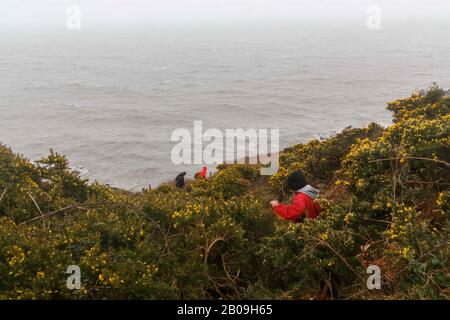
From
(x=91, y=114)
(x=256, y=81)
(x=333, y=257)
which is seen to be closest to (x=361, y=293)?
(x=333, y=257)

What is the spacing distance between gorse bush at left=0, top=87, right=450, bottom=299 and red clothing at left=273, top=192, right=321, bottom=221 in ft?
0.65

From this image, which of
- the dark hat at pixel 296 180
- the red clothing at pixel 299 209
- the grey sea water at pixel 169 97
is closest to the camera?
the red clothing at pixel 299 209

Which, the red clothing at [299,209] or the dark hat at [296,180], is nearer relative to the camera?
the red clothing at [299,209]

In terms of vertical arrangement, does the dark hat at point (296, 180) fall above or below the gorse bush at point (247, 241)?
above

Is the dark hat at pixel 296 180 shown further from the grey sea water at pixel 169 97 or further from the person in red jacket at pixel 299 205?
the grey sea water at pixel 169 97

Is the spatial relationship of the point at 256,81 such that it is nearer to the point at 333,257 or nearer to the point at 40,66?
the point at 40,66

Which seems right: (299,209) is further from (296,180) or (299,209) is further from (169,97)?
(169,97)

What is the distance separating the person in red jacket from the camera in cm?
661

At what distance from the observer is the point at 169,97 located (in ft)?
168

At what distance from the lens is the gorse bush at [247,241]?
4344 millimetres

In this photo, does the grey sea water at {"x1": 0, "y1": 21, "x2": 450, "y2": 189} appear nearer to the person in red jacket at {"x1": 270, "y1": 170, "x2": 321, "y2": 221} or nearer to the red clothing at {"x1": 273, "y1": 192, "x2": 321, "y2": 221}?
the person in red jacket at {"x1": 270, "y1": 170, "x2": 321, "y2": 221}

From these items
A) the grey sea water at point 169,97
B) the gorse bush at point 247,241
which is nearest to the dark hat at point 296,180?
the gorse bush at point 247,241

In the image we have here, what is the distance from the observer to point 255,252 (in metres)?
5.67

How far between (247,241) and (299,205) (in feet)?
4.40
